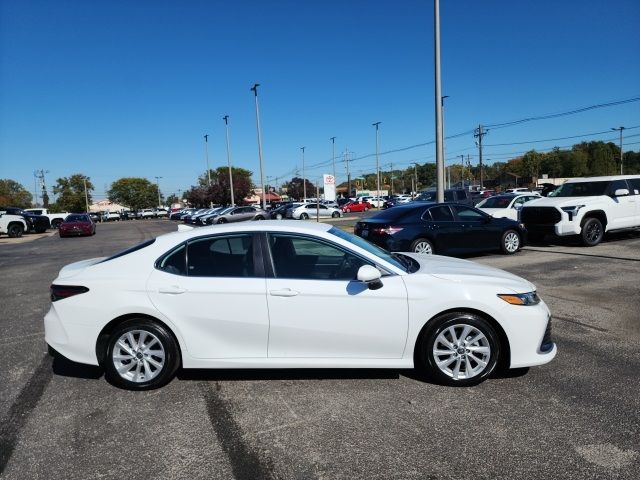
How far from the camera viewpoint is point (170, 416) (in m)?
3.70

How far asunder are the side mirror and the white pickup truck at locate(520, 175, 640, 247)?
1036cm

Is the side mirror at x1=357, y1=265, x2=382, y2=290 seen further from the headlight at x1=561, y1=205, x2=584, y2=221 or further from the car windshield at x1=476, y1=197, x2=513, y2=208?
the car windshield at x1=476, y1=197, x2=513, y2=208

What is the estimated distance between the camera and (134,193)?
4877 inches

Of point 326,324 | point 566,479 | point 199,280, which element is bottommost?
point 566,479

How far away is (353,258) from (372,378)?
1109 mm

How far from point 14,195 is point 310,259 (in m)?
129

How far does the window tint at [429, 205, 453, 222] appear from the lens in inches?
434

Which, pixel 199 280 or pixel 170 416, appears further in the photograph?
pixel 199 280

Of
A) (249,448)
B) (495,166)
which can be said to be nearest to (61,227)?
(249,448)

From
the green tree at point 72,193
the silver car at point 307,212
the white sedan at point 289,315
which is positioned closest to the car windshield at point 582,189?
the white sedan at point 289,315

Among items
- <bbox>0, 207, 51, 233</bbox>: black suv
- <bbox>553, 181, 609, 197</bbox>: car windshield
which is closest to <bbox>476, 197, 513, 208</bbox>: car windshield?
<bbox>553, 181, 609, 197</bbox>: car windshield

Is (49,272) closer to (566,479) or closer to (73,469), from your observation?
(73,469)

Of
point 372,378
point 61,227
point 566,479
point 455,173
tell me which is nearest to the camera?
point 566,479

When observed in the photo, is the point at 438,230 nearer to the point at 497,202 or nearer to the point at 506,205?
the point at 506,205
